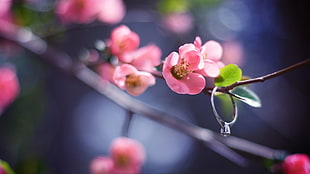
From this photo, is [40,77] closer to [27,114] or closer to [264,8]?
[27,114]

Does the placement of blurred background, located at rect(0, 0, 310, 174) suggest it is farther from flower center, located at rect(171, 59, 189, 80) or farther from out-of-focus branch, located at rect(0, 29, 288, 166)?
flower center, located at rect(171, 59, 189, 80)

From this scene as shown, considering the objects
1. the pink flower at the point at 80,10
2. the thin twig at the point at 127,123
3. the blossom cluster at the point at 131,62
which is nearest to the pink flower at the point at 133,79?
the blossom cluster at the point at 131,62

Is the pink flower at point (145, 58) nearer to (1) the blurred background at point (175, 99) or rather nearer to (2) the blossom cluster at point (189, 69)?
(2) the blossom cluster at point (189, 69)

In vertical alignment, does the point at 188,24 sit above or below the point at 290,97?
above

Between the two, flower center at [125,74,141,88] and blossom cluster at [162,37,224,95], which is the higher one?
blossom cluster at [162,37,224,95]

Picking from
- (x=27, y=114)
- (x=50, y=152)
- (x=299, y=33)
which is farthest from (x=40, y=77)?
(x=299, y=33)

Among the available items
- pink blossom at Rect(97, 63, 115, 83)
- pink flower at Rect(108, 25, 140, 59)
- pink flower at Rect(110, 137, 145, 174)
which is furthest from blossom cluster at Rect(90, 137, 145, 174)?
pink flower at Rect(108, 25, 140, 59)

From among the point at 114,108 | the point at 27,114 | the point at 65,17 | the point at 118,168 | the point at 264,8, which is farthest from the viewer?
the point at 114,108
